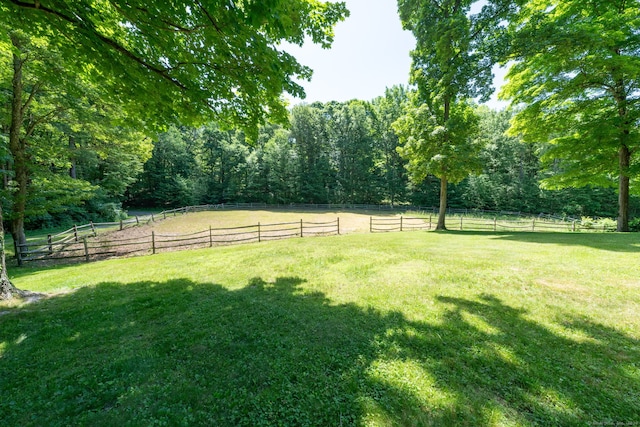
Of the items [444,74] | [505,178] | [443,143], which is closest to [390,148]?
[505,178]

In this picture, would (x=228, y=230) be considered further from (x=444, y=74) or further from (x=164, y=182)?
(x=164, y=182)

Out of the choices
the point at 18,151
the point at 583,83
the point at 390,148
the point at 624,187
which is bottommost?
the point at 624,187

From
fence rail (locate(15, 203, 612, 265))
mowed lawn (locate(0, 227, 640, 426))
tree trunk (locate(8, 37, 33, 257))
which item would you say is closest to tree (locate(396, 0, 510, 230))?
fence rail (locate(15, 203, 612, 265))

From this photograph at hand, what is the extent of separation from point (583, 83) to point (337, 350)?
58.0 feet

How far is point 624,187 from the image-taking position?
43.7ft

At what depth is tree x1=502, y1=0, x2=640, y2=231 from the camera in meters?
10.5

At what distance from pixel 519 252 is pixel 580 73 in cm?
1051

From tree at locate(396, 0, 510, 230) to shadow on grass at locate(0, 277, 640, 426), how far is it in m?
12.9

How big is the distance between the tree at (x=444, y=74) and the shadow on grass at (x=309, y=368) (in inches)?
508

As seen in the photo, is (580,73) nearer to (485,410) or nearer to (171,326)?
(485,410)

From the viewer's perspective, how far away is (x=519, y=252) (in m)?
8.52

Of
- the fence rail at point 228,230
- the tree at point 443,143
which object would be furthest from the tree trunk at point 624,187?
the tree at point 443,143

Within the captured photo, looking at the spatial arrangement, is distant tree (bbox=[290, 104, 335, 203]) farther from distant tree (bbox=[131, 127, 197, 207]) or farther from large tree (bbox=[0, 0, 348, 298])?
large tree (bbox=[0, 0, 348, 298])

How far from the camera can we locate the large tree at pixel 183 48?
141 inches
